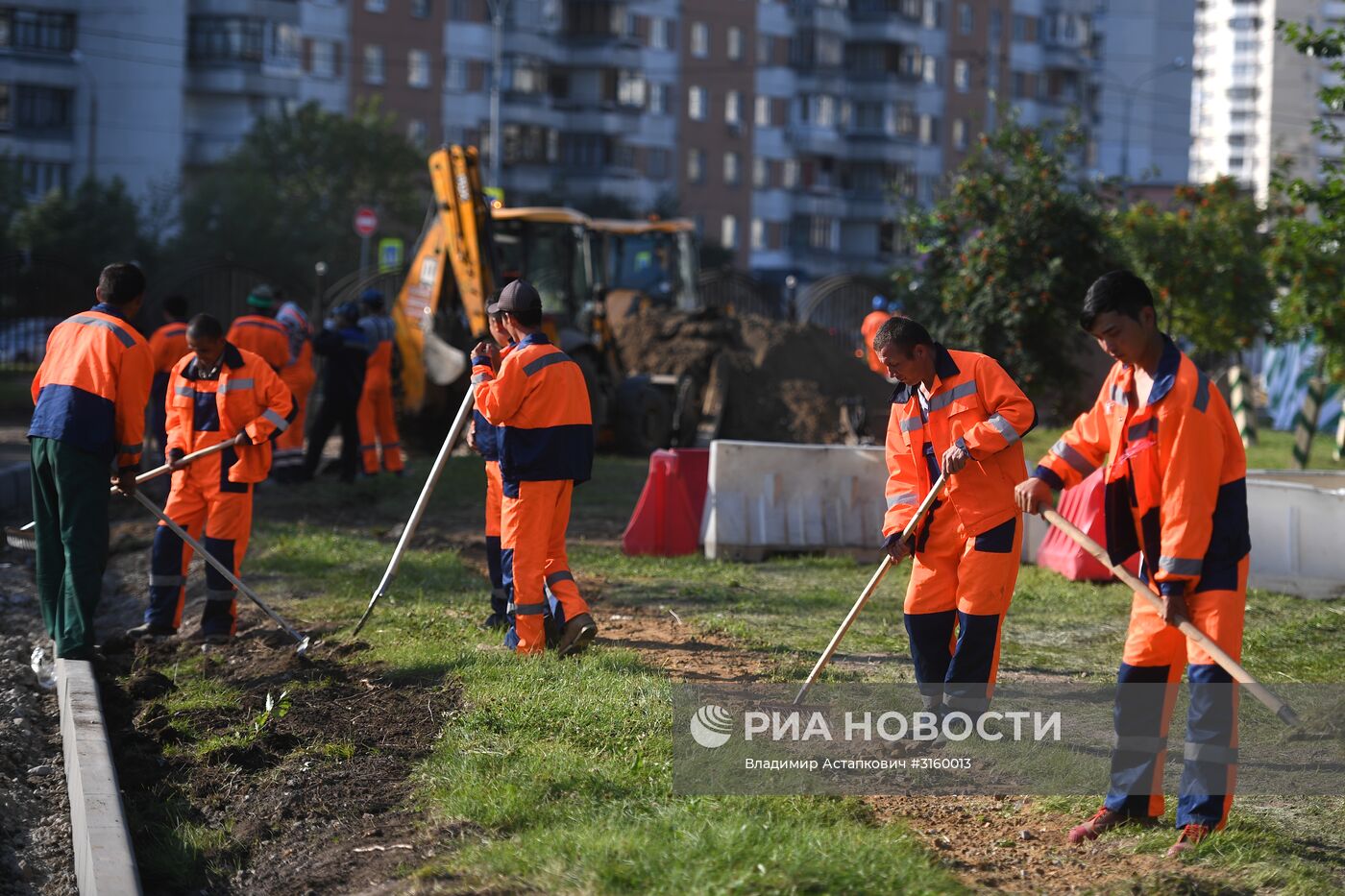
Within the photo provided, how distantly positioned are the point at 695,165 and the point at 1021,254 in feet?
183

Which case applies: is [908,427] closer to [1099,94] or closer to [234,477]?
[234,477]

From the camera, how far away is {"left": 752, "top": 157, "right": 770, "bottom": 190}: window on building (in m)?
74.9

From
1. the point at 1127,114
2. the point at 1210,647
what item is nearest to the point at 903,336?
the point at 1210,647

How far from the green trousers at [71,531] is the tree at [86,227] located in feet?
108

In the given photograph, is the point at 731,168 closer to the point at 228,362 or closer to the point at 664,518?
the point at 664,518

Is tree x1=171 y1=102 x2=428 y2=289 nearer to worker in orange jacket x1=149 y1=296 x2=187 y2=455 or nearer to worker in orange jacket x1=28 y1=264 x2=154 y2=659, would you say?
worker in orange jacket x1=149 y1=296 x2=187 y2=455

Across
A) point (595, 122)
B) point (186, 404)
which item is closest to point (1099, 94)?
point (595, 122)

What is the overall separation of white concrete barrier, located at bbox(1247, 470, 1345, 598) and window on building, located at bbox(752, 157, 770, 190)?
64.8 metres

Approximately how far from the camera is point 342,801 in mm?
6184

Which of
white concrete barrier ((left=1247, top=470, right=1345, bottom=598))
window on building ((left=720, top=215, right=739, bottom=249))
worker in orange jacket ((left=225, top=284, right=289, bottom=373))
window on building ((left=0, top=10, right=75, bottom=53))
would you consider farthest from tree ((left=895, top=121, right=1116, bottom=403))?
window on building ((left=720, top=215, right=739, bottom=249))

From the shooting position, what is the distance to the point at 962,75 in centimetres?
8244

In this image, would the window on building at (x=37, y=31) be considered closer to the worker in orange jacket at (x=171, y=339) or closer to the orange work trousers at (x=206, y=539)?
the worker in orange jacket at (x=171, y=339)

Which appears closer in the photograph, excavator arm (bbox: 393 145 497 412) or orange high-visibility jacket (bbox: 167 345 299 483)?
orange high-visibility jacket (bbox: 167 345 299 483)

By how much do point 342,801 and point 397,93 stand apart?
59.9 meters
